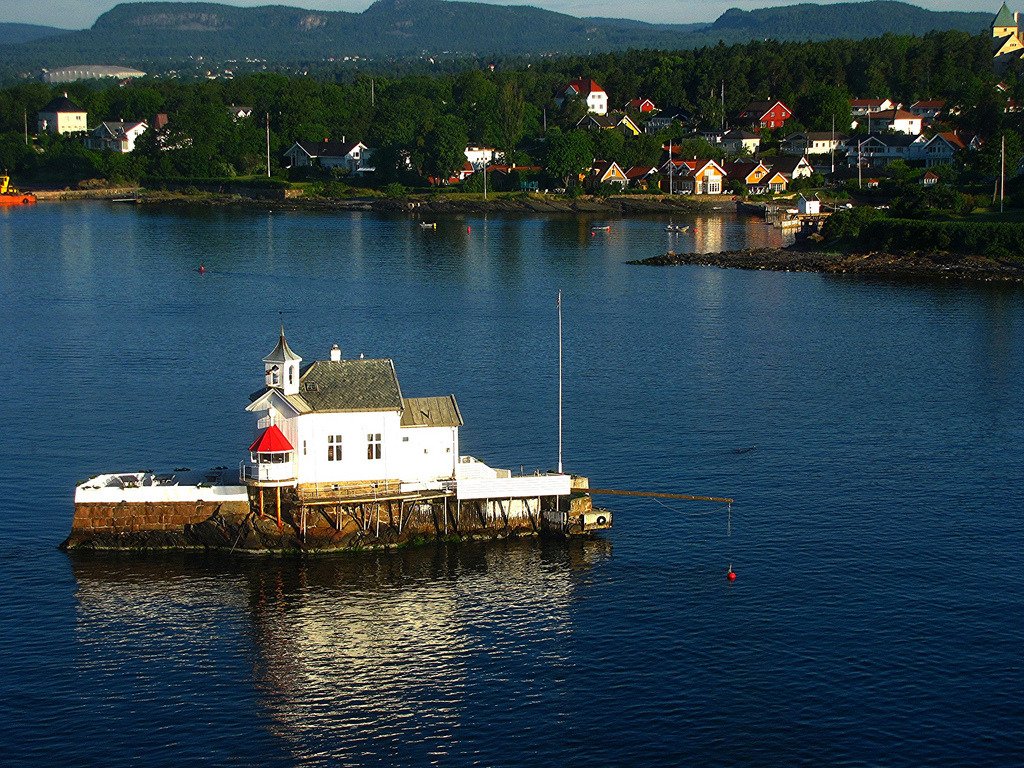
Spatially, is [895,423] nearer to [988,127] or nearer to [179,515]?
[179,515]

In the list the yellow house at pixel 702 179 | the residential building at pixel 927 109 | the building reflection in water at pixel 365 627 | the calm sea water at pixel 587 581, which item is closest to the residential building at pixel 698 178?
the yellow house at pixel 702 179

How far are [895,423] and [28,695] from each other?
95.4 ft

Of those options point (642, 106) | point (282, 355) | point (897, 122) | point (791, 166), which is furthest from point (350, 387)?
point (642, 106)

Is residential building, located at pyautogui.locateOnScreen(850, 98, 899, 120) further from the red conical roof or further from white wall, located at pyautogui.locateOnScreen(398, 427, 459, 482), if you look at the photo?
the red conical roof

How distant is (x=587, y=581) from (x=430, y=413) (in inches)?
224

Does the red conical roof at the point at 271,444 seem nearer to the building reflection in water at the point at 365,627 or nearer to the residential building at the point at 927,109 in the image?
the building reflection in water at the point at 365,627

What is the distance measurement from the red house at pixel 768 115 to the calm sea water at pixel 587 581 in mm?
87775

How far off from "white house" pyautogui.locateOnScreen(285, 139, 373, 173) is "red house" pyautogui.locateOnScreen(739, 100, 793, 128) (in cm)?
4026

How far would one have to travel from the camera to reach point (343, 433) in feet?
109

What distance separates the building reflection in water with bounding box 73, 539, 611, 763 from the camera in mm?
25500

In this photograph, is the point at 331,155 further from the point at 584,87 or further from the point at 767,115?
the point at 767,115

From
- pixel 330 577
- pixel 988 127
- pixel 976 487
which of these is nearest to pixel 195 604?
pixel 330 577

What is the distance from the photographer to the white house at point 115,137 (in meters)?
157

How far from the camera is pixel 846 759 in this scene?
78.9 ft
